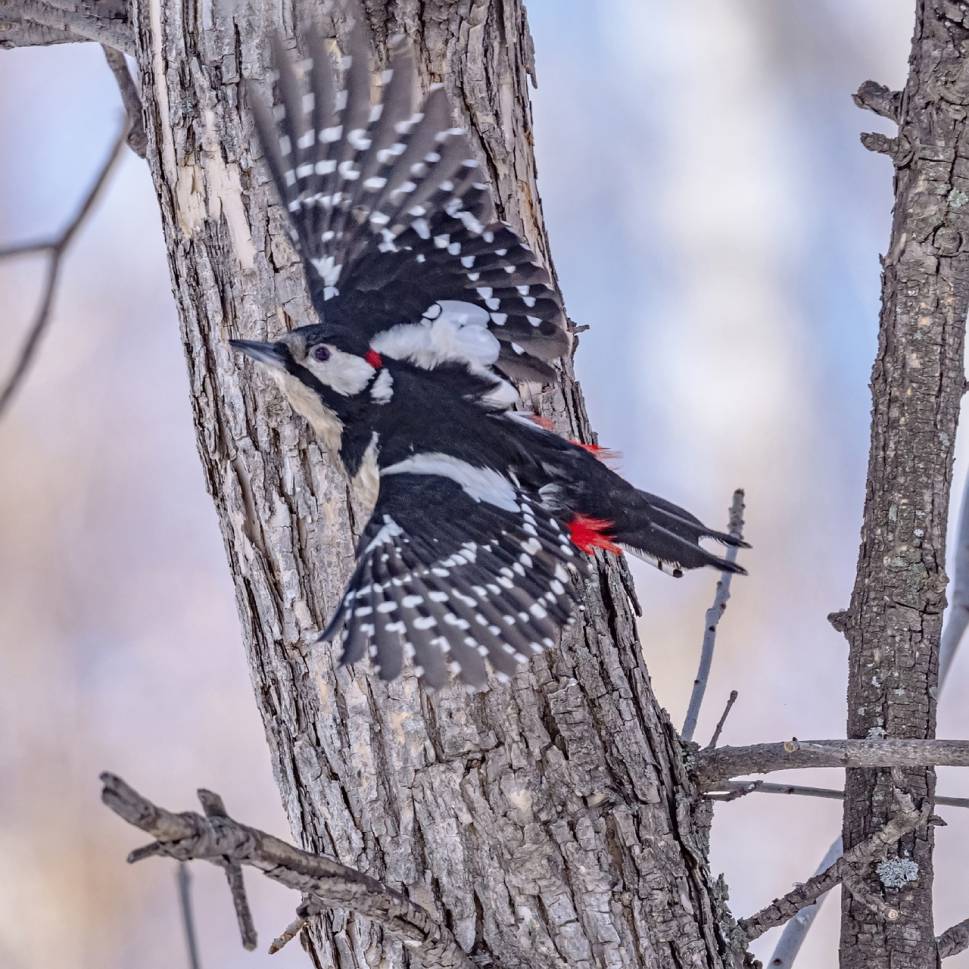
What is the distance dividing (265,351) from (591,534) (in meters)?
0.64

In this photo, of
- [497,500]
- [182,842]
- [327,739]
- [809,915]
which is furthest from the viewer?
[809,915]

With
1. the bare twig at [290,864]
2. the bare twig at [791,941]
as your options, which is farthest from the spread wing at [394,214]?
the bare twig at [791,941]

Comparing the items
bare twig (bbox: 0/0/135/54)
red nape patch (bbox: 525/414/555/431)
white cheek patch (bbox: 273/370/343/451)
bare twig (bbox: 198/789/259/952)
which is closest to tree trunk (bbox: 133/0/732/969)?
white cheek patch (bbox: 273/370/343/451)

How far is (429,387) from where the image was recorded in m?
1.95

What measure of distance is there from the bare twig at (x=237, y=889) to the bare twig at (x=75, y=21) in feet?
4.64

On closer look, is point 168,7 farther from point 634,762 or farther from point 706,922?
point 706,922

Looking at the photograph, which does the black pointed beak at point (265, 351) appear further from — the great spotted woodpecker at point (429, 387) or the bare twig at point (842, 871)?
the bare twig at point (842, 871)

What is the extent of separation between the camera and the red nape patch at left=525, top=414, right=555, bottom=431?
1927 millimetres

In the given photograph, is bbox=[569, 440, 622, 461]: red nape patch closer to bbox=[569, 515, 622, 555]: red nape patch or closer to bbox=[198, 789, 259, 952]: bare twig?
bbox=[569, 515, 622, 555]: red nape patch

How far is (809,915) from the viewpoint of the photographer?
210 cm

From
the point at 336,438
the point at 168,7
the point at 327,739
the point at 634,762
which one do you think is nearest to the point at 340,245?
the point at 336,438

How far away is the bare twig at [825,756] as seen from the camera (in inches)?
66.6

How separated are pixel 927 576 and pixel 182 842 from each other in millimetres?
1303

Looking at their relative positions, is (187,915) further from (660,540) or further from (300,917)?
(660,540)
